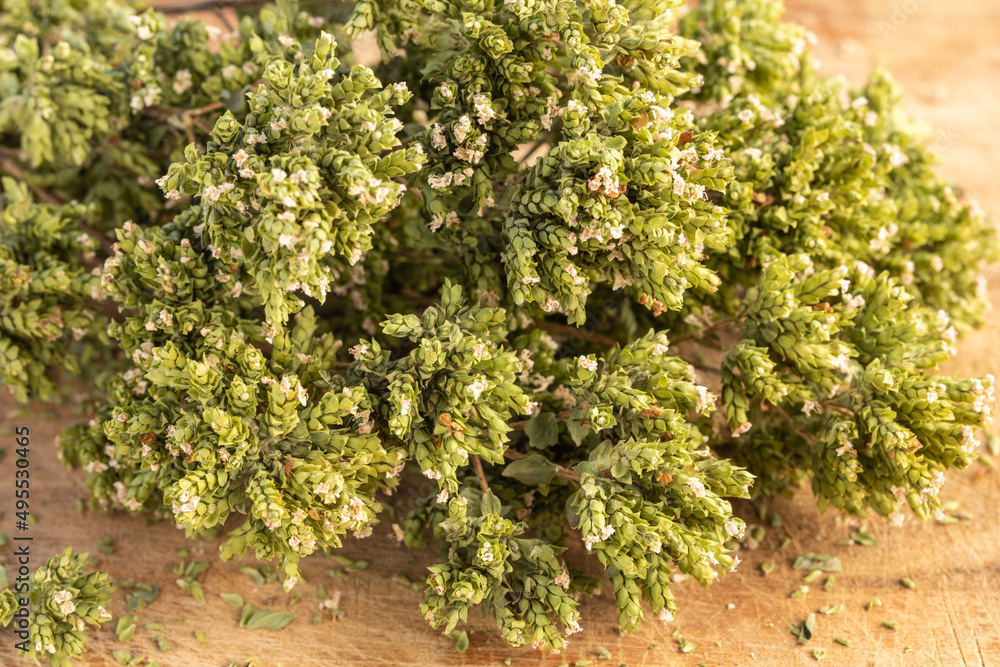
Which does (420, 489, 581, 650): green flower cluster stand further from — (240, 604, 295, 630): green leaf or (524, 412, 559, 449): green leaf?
(240, 604, 295, 630): green leaf

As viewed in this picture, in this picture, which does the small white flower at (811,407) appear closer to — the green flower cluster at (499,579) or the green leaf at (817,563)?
the green leaf at (817,563)

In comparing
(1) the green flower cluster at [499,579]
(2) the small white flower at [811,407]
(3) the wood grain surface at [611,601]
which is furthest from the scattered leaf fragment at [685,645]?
(2) the small white flower at [811,407]

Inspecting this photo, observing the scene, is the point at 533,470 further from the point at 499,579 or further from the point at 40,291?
the point at 40,291

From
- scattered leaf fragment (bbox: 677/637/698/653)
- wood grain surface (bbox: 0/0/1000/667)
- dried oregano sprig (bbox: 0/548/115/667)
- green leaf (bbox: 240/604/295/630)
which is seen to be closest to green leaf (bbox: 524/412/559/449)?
wood grain surface (bbox: 0/0/1000/667)

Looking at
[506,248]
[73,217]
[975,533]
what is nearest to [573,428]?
[506,248]
